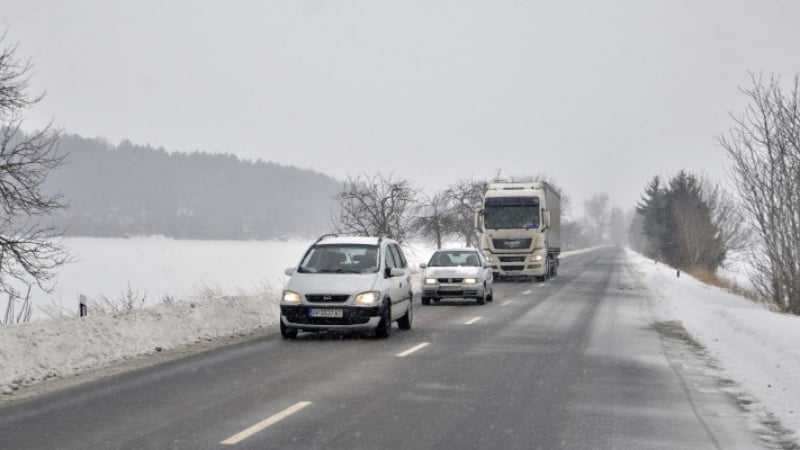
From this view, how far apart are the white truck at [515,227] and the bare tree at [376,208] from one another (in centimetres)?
422

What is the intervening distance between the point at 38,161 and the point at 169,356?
9.94m

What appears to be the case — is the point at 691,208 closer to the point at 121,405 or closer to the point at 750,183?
the point at 750,183

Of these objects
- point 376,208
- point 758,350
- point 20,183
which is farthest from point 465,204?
point 758,350

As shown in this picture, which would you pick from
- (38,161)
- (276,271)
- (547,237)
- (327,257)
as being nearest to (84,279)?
(276,271)

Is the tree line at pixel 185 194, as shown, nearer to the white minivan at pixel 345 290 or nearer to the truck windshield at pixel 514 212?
the truck windshield at pixel 514 212

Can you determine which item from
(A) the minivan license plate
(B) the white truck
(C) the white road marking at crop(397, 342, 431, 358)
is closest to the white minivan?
(A) the minivan license plate

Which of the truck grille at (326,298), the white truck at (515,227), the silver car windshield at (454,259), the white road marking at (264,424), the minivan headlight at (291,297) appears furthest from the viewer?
the white truck at (515,227)

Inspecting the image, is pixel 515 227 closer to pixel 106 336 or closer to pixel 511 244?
pixel 511 244

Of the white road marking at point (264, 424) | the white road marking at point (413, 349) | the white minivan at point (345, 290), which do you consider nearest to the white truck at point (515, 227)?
the white minivan at point (345, 290)

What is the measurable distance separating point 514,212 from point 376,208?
20.7 ft

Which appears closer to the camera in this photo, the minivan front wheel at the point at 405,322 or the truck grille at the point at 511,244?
the minivan front wheel at the point at 405,322

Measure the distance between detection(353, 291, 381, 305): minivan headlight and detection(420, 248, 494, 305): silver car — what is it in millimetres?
8601

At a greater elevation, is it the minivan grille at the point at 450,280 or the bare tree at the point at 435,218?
the bare tree at the point at 435,218

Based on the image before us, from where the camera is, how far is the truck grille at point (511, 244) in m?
33.7
